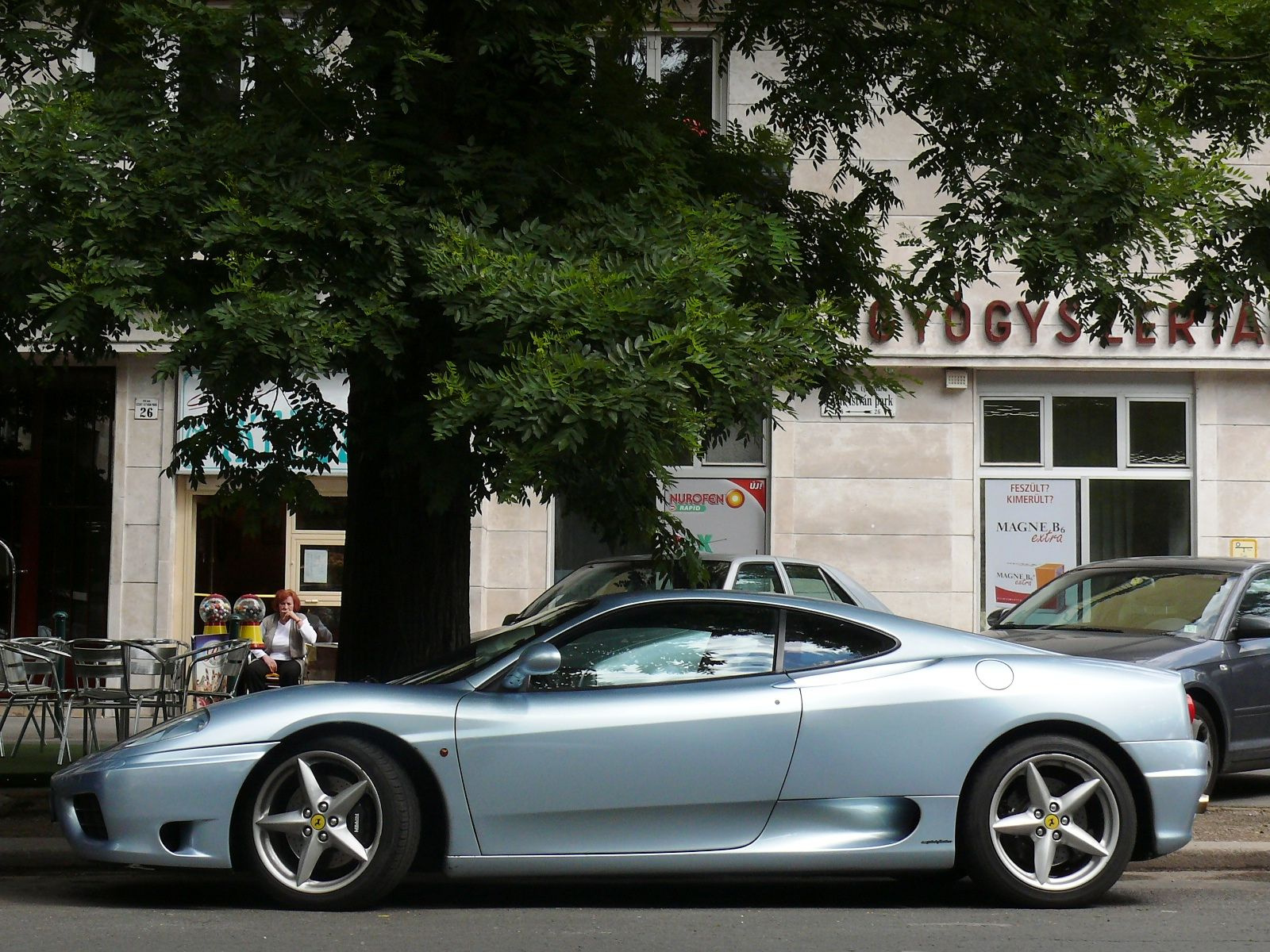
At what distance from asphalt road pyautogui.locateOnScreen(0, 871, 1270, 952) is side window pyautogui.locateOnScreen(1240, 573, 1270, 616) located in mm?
3207

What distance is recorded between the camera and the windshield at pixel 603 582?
503 inches

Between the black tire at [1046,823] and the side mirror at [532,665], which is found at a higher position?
the side mirror at [532,665]

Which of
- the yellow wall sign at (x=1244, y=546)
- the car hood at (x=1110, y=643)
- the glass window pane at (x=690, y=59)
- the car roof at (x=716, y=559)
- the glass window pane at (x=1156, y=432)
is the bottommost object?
the car hood at (x=1110, y=643)

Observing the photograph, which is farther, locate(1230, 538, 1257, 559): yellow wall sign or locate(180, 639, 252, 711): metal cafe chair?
locate(1230, 538, 1257, 559): yellow wall sign

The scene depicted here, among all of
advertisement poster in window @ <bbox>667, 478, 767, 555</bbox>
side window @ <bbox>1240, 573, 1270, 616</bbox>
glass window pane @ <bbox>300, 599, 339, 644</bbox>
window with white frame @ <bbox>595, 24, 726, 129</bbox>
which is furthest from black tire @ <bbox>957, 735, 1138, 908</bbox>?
glass window pane @ <bbox>300, 599, 339, 644</bbox>

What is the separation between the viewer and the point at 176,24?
23.7ft

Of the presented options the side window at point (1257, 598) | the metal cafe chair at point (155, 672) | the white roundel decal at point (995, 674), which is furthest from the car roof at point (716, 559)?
the white roundel decal at point (995, 674)

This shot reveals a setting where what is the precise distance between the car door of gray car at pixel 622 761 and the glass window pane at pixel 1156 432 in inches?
470

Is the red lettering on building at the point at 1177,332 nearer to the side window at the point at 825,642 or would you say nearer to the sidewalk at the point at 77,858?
the sidewalk at the point at 77,858

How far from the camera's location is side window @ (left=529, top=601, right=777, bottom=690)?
20.2ft

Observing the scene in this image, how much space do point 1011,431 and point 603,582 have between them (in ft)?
19.5

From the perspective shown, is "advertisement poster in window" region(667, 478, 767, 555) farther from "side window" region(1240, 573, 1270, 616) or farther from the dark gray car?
"side window" region(1240, 573, 1270, 616)

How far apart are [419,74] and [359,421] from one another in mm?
1773

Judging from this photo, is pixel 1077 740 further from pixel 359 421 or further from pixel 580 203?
pixel 359 421
